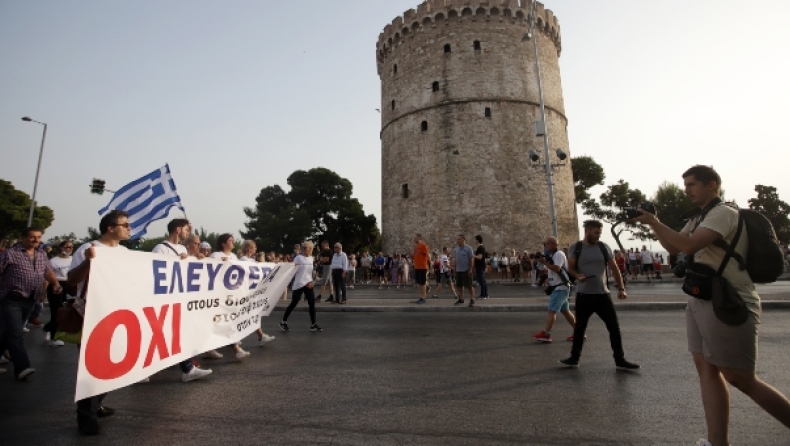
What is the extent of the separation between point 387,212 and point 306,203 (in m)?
19.8

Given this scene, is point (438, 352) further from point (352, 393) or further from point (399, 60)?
point (399, 60)

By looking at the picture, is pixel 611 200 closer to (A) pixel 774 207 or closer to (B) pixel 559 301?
(A) pixel 774 207

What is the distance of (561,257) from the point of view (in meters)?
7.12

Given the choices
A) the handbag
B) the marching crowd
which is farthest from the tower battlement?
the handbag

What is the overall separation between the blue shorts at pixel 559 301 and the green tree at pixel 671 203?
1845 inches

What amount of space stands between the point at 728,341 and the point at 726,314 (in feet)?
0.54

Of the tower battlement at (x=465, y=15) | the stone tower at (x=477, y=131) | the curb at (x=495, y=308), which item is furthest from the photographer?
the tower battlement at (x=465, y=15)

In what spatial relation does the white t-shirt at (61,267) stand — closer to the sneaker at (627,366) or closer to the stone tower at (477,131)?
the sneaker at (627,366)

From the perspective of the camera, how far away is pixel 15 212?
4103 cm

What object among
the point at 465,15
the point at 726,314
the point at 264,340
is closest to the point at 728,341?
the point at 726,314

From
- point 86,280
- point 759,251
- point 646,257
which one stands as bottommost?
point 86,280

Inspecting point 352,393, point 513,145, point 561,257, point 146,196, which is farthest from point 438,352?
point 513,145

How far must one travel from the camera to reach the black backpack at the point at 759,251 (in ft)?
8.35

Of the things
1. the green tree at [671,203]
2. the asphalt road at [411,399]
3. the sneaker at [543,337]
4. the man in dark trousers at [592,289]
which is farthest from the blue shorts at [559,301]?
the green tree at [671,203]
